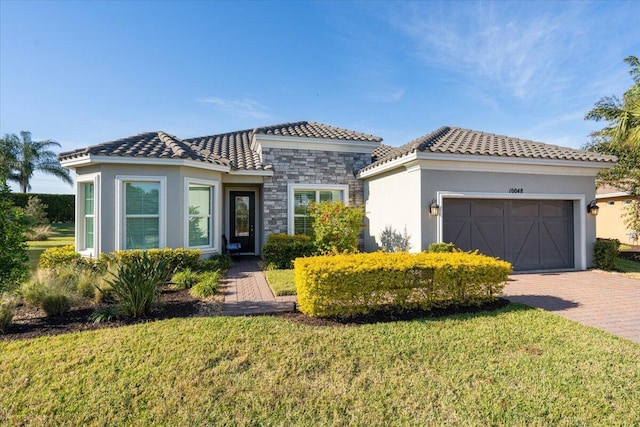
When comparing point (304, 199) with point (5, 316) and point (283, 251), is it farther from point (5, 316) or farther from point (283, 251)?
point (5, 316)

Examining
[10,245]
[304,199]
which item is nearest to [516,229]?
[304,199]

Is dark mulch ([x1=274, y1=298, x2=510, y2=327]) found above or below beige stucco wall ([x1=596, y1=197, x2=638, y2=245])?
below

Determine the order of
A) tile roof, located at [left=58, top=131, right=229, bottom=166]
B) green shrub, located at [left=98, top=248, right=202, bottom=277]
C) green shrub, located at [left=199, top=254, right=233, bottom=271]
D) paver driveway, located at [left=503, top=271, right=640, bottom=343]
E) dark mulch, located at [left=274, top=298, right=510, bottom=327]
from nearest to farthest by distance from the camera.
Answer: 1. dark mulch, located at [left=274, top=298, right=510, bottom=327]
2. paver driveway, located at [left=503, top=271, right=640, bottom=343]
3. green shrub, located at [left=98, top=248, right=202, bottom=277]
4. tile roof, located at [left=58, top=131, right=229, bottom=166]
5. green shrub, located at [left=199, top=254, right=233, bottom=271]

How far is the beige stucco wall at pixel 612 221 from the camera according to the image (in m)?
20.7

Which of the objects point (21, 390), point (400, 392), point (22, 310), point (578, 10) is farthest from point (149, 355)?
point (578, 10)

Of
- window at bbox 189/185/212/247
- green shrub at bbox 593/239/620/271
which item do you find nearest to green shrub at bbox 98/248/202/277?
window at bbox 189/185/212/247

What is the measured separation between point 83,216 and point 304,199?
8.22 metres

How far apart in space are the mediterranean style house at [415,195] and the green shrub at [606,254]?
15.1 inches

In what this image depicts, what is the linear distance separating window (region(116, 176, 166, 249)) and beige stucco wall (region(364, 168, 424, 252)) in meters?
7.96

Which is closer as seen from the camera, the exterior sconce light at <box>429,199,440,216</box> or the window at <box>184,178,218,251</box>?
the exterior sconce light at <box>429,199,440,216</box>

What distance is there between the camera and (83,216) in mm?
10906

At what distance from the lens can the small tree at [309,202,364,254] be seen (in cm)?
1137

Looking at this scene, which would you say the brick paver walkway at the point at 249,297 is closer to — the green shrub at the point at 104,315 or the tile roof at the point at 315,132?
the green shrub at the point at 104,315

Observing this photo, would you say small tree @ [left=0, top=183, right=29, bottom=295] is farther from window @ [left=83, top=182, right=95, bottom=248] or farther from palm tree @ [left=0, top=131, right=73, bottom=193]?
palm tree @ [left=0, top=131, right=73, bottom=193]
